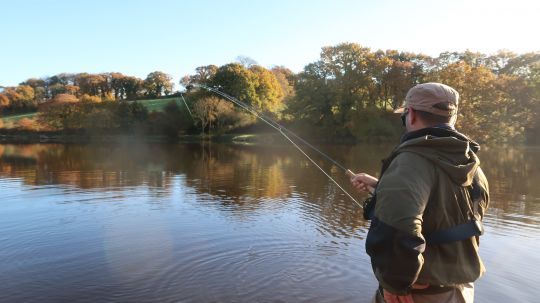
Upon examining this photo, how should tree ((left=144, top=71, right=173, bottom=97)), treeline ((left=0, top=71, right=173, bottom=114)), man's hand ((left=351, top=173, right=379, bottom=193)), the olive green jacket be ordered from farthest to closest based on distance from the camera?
1. treeline ((left=0, top=71, right=173, bottom=114))
2. tree ((left=144, top=71, right=173, bottom=97))
3. man's hand ((left=351, top=173, right=379, bottom=193))
4. the olive green jacket

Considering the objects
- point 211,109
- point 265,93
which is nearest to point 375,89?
point 265,93

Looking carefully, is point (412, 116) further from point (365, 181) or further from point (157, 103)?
point (157, 103)

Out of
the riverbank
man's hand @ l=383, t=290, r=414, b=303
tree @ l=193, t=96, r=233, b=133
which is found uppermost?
tree @ l=193, t=96, r=233, b=133

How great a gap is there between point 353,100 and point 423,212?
55.3m

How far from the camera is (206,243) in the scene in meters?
9.38

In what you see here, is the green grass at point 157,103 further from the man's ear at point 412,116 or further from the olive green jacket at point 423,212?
the olive green jacket at point 423,212

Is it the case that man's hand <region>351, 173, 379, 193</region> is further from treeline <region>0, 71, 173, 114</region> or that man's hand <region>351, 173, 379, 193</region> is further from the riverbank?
treeline <region>0, 71, 173, 114</region>

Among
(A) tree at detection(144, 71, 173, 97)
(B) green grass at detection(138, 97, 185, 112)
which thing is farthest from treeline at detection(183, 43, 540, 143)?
(A) tree at detection(144, 71, 173, 97)

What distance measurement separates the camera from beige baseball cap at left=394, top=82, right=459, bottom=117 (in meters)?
2.53

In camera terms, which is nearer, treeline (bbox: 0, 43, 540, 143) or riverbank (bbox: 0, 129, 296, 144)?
treeline (bbox: 0, 43, 540, 143)

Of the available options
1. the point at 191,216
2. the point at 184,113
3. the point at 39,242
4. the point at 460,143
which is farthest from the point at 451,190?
the point at 184,113

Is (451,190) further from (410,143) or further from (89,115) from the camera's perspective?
(89,115)

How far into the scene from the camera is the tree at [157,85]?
78125mm

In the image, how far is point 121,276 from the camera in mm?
7410
